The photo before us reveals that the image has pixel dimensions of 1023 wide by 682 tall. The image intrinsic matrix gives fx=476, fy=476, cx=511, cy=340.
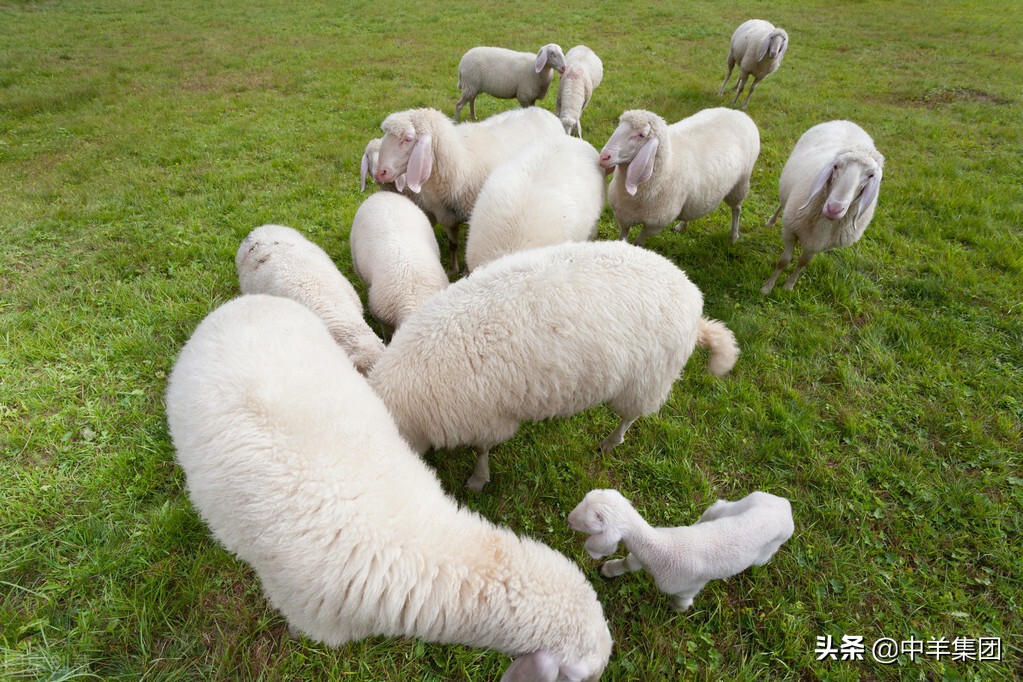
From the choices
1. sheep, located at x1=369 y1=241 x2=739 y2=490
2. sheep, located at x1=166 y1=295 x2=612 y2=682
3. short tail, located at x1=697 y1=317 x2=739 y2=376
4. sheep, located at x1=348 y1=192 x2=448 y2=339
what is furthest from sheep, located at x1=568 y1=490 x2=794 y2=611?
sheep, located at x1=348 y1=192 x2=448 y2=339

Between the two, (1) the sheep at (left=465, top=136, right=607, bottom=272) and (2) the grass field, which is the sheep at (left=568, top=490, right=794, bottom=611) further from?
(1) the sheep at (left=465, top=136, right=607, bottom=272)

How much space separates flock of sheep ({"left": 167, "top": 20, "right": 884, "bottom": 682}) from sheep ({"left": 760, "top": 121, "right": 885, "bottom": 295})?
23 millimetres

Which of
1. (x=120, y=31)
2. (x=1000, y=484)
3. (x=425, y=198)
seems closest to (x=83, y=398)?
(x=425, y=198)

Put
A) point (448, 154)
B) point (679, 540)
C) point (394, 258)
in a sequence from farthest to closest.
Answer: point (448, 154)
point (394, 258)
point (679, 540)

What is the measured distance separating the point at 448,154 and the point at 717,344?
311 centimetres

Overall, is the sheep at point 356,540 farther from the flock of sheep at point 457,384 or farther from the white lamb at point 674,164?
the white lamb at point 674,164

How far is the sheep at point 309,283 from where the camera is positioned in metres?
3.29

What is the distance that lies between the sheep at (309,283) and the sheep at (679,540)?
1.72m

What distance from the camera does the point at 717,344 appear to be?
3186 mm

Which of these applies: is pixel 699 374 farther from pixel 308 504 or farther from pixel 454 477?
pixel 308 504

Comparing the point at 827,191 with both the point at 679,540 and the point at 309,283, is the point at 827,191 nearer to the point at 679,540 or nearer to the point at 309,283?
the point at 679,540

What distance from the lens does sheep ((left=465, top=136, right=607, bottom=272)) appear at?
374cm

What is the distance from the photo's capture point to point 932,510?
2.97 meters

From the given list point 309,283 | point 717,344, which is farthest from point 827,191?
point 309,283
